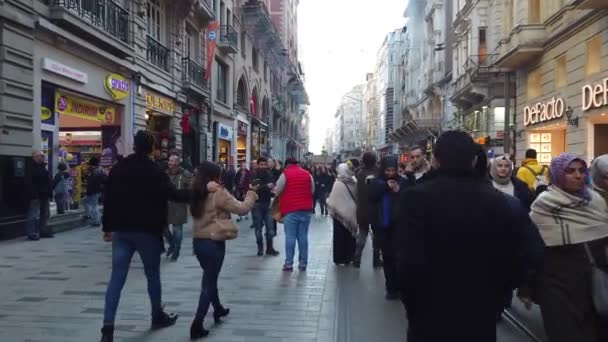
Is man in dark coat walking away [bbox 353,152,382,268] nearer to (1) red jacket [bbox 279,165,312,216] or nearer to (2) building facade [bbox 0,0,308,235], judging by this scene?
(1) red jacket [bbox 279,165,312,216]

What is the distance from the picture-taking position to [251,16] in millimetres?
38062

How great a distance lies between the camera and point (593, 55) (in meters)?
18.0

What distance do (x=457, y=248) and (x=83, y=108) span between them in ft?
51.0

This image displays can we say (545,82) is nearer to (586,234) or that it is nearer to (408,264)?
(586,234)

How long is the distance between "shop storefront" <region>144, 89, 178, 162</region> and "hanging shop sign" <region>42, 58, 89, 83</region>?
5.02m

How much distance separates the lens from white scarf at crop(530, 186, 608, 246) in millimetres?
3875

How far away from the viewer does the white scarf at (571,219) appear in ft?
12.7

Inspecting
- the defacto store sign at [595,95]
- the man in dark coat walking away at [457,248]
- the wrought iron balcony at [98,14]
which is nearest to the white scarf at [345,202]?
the man in dark coat walking away at [457,248]

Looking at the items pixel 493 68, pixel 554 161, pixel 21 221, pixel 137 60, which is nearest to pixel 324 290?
pixel 554 161

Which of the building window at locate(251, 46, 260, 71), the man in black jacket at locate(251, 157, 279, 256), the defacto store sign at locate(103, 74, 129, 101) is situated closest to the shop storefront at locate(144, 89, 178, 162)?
the defacto store sign at locate(103, 74, 129, 101)

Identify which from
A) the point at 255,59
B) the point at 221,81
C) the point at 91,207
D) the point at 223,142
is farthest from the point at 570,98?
the point at 255,59

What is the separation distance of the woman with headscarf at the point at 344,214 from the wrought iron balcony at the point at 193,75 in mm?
15796

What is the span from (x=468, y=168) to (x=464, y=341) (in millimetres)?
809

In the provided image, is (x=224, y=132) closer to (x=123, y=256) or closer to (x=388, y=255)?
(x=388, y=255)
